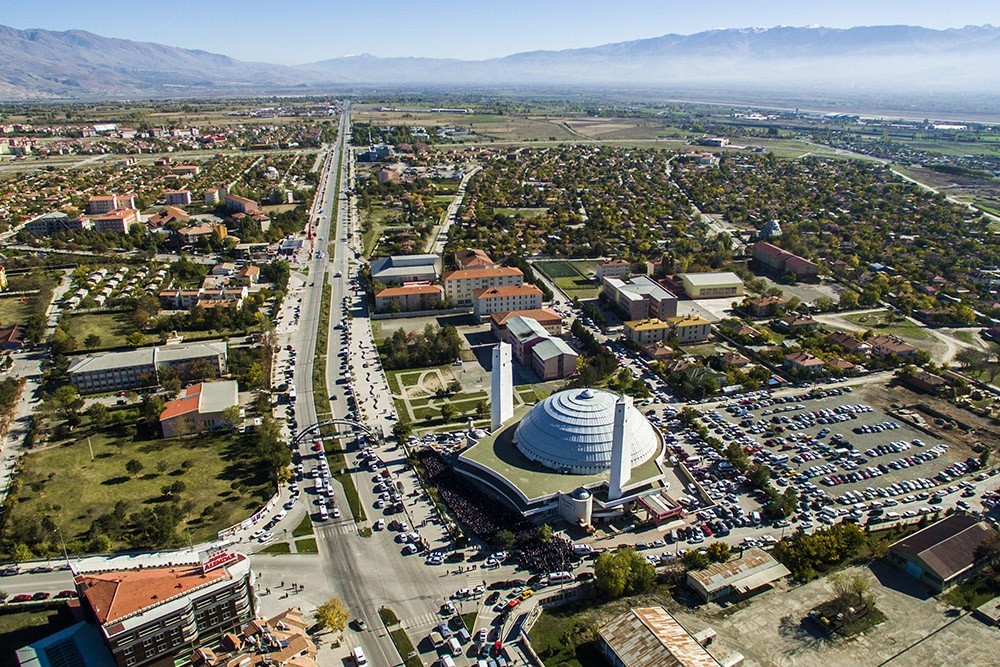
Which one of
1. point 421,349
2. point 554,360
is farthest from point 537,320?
point 421,349

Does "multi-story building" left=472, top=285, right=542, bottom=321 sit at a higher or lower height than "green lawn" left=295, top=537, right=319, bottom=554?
higher

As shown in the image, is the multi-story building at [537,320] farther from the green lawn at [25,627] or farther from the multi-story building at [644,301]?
the green lawn at [25,627]

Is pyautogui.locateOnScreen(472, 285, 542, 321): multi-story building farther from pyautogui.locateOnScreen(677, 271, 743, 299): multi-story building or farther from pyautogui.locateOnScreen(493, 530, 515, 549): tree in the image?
pyautogui.locateOnScreen(493, 530, 515, 549): tree

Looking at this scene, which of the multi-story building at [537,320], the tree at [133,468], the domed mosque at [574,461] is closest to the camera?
the domed mosque at [574,461]

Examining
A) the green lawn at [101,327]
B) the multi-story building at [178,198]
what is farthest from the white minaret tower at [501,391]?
the multi-story building at [178,198]

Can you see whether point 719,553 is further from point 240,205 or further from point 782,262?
point 240,205

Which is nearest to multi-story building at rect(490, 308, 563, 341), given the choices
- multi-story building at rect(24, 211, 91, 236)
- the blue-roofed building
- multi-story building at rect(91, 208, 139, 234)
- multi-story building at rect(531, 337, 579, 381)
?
multi-story building at rect(531, 337, 579, 381)

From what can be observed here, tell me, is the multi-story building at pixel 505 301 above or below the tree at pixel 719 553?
above

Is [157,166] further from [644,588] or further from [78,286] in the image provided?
[644,588]
